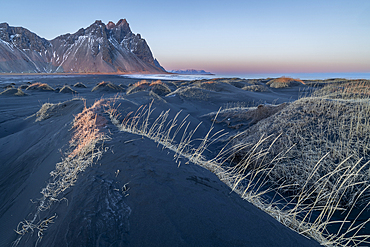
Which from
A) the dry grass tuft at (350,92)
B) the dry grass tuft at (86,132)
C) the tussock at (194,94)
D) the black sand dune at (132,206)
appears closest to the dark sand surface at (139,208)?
the black sand dune at (132,206)

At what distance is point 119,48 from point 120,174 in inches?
5971

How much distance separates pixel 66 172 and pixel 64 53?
13682cm

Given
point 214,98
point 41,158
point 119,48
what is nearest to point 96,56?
point 119,48

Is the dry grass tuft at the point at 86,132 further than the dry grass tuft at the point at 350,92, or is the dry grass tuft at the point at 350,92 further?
the dry grass tuft at the point at 350,92

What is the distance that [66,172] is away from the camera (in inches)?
A: 102

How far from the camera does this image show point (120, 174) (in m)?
2.32

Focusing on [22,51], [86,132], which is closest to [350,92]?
[86,132]

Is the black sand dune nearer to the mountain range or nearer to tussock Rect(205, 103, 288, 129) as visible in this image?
tussock Rect(205, 103, 288, 129)

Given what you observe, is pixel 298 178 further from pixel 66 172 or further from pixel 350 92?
pixel 350 92

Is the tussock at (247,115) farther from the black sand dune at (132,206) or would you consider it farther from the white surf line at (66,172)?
the white surf line at (66,172)

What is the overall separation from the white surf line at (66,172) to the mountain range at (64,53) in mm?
113260

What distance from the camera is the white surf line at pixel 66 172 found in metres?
1.88

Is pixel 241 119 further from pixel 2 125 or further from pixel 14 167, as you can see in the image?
pixel 2 125

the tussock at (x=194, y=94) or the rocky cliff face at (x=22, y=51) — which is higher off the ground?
the rocky cliff face at (x=22, y=51)
